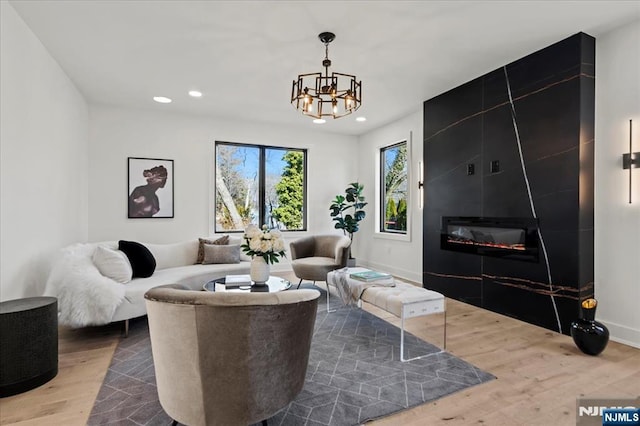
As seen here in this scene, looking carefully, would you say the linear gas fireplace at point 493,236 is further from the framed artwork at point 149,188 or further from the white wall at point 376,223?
the framed artwork at point 149,188

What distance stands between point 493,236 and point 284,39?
3174 millimetres

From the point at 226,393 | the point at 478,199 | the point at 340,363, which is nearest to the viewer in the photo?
the point at 226,393

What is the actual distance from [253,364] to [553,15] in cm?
350

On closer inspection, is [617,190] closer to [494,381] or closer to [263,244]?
[494,381]

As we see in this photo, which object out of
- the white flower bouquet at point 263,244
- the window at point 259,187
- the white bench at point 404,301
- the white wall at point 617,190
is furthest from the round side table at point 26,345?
the white wall at point 617,190

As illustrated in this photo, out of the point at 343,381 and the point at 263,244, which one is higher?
the point at 263,244

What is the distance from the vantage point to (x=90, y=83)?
4.07 m

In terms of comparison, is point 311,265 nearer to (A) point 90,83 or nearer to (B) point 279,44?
(B) point 279,44

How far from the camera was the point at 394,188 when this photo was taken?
238 inches

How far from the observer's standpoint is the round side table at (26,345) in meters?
2.07

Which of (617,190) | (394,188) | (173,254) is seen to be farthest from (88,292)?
(394,188)

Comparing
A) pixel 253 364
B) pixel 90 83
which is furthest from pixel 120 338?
pixel 90 83

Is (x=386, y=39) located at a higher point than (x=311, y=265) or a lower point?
higher

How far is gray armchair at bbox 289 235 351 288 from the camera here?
4.34 meters
